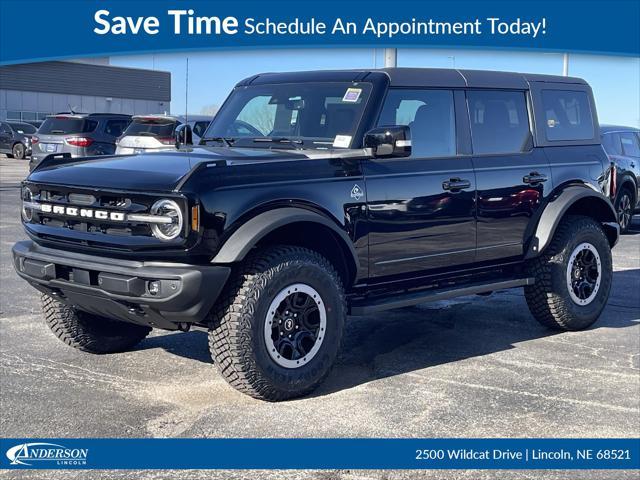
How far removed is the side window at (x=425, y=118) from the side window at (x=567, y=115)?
124 cm

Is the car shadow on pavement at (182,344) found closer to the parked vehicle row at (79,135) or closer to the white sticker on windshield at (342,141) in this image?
the white sticker on windshield at (342,141)

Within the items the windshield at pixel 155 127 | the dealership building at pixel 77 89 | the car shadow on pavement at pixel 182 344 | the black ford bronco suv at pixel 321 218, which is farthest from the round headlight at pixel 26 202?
the dealership building at pixel 77 89

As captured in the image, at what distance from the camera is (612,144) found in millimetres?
13516

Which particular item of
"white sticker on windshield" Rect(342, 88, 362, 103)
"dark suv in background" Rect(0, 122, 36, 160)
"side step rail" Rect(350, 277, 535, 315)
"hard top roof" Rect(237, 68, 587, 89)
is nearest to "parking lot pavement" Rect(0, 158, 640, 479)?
"side step rail" Rect(350, 277, 535, 315)

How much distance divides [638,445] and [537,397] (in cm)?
84

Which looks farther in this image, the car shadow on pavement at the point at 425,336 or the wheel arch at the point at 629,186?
the wheel arch at the point at 629,186

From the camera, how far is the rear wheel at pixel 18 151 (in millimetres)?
33969

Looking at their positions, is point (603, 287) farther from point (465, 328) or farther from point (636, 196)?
point (636, 196)

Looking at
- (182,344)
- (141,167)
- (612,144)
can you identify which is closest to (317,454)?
(141,167)

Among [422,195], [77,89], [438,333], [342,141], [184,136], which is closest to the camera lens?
[342,141]

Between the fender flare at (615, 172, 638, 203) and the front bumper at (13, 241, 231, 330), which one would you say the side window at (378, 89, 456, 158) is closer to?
the front bumper at (13, 241, 231, 330)

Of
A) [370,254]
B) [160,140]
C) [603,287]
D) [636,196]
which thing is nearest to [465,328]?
[603,287]

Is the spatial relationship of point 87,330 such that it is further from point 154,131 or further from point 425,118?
point 154,131

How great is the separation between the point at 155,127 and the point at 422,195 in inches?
411
